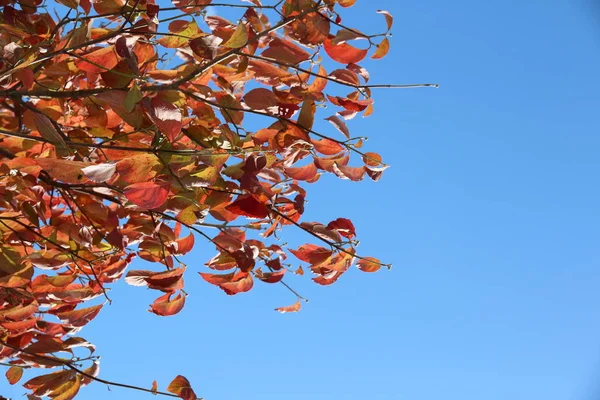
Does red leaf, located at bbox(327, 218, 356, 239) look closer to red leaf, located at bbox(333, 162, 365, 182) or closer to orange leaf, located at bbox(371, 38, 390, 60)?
red leaf, located at bbox(333, 162, 365, 182)

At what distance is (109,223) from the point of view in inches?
98.4

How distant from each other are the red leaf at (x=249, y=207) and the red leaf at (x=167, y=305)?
0.48 m

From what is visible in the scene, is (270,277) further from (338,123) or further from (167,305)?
(338,123)

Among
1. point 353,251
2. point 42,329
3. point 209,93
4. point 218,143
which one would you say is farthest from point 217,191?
point 42,329

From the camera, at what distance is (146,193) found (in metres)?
1.69

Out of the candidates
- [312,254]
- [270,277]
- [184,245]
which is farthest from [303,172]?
[184,245]

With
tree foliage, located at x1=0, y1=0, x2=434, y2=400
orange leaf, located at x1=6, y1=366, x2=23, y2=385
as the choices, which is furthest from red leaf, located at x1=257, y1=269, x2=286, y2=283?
orange leaf, located at x1=6, y1=366, x2=23, y2=385

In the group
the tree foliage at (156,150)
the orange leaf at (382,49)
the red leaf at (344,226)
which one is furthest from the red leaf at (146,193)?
the orange leaf at (382,49)

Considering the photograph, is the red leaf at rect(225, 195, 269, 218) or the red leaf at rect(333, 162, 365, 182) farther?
the red leaf at rect(333, 162, 365, 182)

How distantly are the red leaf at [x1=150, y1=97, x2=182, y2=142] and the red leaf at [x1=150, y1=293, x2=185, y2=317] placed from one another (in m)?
0.90

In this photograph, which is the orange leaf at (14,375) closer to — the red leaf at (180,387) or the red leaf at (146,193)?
the red leaf at (180,387)

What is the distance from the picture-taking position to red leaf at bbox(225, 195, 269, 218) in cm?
Result: 205

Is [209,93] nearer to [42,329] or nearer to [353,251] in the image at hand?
[353,251]

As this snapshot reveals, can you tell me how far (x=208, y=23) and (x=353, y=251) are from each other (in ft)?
2.93
